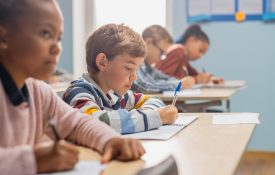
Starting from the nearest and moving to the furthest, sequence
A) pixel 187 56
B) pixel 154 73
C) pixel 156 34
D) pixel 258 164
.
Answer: pixel 154 73, pixel 156 34, pixel 258 164, pixel 187 56

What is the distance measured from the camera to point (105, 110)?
1336 millimetres

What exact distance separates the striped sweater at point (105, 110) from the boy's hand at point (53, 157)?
44cm

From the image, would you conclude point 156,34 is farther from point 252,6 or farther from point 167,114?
point 167,114

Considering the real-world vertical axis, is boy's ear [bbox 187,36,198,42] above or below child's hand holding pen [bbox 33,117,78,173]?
below

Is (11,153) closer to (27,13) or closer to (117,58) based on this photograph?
(27,13)

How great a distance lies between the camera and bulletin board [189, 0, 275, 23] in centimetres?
454

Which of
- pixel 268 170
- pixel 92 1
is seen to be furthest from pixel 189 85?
pixel 92 1

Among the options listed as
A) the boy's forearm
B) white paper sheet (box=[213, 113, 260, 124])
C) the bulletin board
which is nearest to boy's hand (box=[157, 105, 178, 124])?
white paper sheet (box=[213, 113, 260, 124])

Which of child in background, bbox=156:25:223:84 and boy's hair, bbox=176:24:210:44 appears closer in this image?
child in background, bbox=156:25:223:84

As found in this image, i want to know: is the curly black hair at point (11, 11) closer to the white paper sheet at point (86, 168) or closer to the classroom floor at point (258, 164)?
the white paper sheet at point (86, 168)

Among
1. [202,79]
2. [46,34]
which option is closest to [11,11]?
[46,34]

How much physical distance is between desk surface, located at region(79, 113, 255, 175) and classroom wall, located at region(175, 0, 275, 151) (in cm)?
332

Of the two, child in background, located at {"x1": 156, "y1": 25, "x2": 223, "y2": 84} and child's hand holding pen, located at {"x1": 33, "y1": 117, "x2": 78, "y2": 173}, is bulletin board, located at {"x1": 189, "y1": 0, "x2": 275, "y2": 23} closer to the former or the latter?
child in background, located at {"x1": 156, "y1": 25, "x2": 223, "y2": 84}

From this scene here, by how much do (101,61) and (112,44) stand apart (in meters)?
0.07
